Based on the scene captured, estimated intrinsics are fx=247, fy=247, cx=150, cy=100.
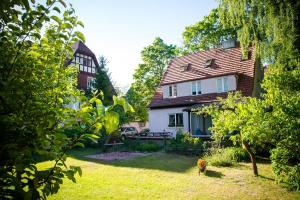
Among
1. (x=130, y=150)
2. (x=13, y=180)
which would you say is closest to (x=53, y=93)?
(x=13, y=180)

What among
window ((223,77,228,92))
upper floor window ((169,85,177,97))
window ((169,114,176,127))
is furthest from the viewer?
upper floor window ((169,85,177,97))

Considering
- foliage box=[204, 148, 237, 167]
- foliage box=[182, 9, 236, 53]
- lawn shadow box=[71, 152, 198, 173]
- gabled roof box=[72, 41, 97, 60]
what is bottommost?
lawn shadow box=[71, 152, 198, 173]

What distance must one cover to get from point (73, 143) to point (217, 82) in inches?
1020

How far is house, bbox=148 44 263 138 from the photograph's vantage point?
83.8 feet

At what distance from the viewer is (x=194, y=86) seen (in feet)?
93.5

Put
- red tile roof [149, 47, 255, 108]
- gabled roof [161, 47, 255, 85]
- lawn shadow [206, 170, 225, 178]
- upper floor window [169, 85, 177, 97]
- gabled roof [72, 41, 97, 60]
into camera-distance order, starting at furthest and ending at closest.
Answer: gabled roof [72, 41, 97, 60]
upper floor window [169, 85, 177, 97]
gabled roof [161, 47, 255, 85]
red tile roof [149, 47, 255, 108]
lawn shadow [206, 170, 225, 178]

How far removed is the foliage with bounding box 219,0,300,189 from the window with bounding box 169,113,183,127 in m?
15.5

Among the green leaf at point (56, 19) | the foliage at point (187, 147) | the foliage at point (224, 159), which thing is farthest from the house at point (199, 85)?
the green leaf at point (56, 19)

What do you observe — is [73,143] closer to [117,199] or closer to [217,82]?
[117,199]

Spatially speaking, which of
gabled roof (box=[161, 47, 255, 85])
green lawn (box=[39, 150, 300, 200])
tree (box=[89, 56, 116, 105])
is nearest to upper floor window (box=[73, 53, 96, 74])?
tree (box=[89, 56, 116, 105])

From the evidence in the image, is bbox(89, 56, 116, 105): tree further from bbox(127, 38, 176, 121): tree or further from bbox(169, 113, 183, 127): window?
bbox(127, 38, 176, 121): tree

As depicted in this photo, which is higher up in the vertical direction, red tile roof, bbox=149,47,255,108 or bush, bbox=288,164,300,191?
red tile roof, bbox=149,47,255,108

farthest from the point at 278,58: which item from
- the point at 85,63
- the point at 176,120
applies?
the point at 85,63

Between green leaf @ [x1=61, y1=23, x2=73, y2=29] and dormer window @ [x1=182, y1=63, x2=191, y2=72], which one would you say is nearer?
green leaf @ [x1=61, y1=23, x2=73, y2=29]
